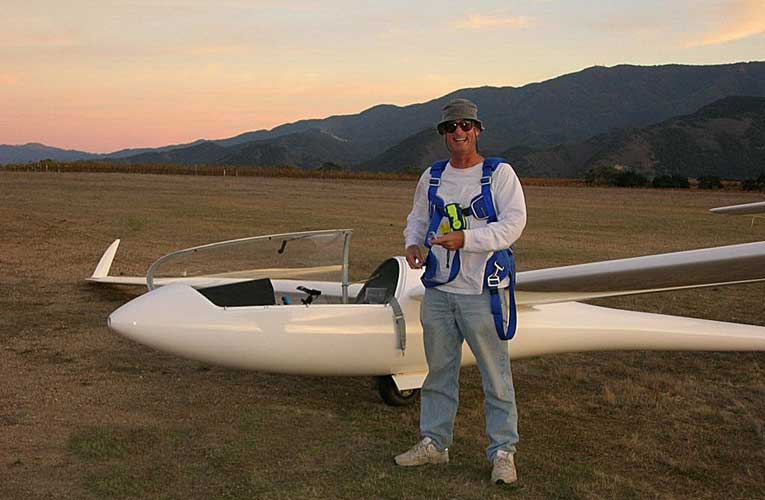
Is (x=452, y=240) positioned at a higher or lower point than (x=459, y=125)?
lower

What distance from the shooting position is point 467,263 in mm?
Answer: 4207

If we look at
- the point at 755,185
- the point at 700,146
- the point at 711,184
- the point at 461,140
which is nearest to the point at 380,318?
the point at 461,140

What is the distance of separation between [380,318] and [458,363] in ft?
3.36

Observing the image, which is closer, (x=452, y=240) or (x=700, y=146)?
(x=452, y=240)

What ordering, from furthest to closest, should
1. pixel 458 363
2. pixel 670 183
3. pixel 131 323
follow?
pixel 670 183, pixel 131 323, pixel 458 363

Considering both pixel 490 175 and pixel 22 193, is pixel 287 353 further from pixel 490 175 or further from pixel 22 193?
pixel 22 193

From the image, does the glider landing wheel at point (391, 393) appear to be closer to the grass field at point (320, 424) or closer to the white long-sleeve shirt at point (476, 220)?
the grass field at point (320, 424)

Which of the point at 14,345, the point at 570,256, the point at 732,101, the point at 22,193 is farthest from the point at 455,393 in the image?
the point at 732,101

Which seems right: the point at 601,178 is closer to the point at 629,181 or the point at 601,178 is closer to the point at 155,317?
the point at 629,181

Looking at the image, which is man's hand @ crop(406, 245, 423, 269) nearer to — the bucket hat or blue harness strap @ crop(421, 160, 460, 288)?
blue harness strap @ crop(421, 160, 460, 288)

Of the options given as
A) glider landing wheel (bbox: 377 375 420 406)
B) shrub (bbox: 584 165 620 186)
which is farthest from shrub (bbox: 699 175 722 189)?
glider landing wheel (bbox: 377 375 420 406)

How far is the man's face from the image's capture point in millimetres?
4199

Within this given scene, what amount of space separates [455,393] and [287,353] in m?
1.33

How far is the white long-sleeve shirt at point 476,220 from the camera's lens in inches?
157
